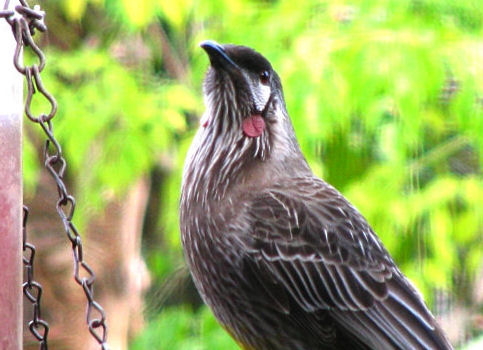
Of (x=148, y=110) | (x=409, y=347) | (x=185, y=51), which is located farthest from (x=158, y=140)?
(x=409, y=347)

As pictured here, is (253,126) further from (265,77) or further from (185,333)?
(185,333)

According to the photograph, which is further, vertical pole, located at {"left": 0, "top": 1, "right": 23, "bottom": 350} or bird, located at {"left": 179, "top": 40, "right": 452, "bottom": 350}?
bird, located at {"left": 179, "top": 40, "right": 452, "bottom": 350}

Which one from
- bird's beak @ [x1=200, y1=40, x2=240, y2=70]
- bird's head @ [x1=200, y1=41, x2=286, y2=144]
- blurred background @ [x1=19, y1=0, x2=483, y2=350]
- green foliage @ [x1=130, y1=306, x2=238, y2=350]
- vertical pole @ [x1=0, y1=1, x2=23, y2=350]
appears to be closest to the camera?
vertical pole @ [x1=0, y1=1, x2=23, y2=350]

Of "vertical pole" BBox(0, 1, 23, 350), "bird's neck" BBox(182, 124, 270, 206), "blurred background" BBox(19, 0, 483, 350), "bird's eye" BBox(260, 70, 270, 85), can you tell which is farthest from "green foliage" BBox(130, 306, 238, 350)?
"vertical pole" BBox(0, 1, 23, 350)

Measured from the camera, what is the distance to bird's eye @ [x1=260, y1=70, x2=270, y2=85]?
3.29 m

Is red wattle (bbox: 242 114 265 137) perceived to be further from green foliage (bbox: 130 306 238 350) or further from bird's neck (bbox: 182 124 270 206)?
green foliage (bbox: 130 306 238 350)

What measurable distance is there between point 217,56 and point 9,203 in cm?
91

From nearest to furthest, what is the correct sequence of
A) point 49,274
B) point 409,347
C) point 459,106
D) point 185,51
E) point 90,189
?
point 409,347
point 459,106
point 90,189
point 185,51
point 49,274

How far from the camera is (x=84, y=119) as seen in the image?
17.5 ft

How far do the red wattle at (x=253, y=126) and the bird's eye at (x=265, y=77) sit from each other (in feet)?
0.37

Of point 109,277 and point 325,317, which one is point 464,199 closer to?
point 325,317

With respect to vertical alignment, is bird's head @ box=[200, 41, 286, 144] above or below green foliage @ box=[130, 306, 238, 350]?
above

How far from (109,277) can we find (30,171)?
5.42 ft

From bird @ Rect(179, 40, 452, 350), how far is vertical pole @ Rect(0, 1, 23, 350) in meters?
0.72
